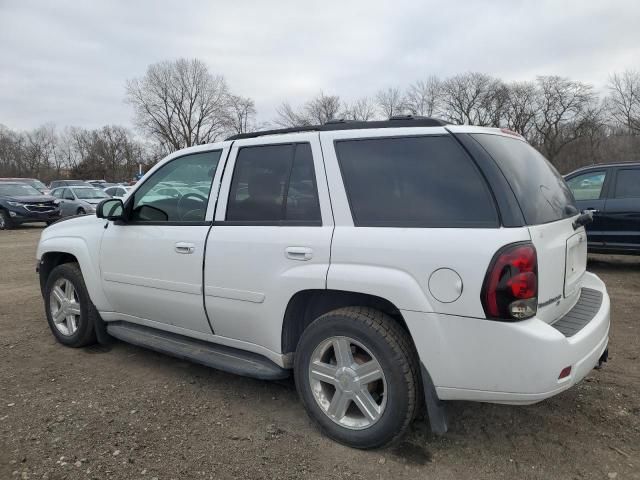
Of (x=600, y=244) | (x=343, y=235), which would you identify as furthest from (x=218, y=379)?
(x=600, y=244)

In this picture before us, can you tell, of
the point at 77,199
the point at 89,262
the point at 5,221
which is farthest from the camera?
the point at 77,199

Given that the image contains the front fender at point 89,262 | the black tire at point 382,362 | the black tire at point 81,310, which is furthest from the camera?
the black tire at point 81,310

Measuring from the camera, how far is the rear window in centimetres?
248

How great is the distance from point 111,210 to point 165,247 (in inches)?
28.7

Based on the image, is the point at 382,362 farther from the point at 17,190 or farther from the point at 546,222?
the point at 17,190

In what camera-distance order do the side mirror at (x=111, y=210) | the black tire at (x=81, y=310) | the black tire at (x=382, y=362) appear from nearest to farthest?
the black tire at (x=382, y=362), the side mirror at (x=111, y=210), the black tire at (x=81, y=310)

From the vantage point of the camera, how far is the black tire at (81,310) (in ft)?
14.0

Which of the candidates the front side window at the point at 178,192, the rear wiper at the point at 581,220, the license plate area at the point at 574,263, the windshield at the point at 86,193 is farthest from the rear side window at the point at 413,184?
the windshield at the point at 86,193

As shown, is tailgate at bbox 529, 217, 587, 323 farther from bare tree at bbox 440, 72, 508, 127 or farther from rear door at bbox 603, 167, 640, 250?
bare tree at bbox 440, 72, 508, 127

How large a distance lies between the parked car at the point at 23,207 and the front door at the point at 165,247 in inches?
629

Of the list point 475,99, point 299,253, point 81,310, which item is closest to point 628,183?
point 299,253

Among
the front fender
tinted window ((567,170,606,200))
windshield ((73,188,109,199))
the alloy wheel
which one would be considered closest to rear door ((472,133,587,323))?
the alloy wheel

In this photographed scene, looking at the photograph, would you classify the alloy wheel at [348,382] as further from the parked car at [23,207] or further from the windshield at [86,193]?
the windshield at [86,193]

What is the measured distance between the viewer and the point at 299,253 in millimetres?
2830
